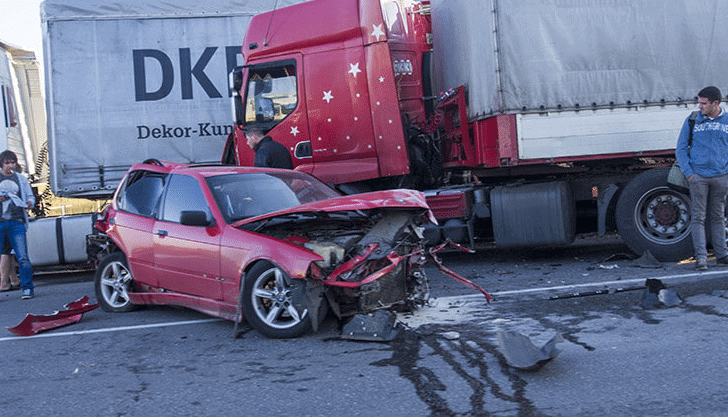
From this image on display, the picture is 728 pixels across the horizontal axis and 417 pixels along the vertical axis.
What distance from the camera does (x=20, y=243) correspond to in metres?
8.53

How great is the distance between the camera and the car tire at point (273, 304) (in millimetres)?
5066

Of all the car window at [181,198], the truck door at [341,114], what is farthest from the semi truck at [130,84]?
the car window at [181,198]

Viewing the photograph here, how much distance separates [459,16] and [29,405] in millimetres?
6404

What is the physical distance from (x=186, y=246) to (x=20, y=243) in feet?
12.6

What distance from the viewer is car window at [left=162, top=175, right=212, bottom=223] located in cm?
595

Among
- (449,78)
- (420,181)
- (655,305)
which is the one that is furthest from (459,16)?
(655,305)

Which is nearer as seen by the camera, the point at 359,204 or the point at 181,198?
the point at 359,204

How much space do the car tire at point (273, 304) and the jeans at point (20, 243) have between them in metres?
4.43

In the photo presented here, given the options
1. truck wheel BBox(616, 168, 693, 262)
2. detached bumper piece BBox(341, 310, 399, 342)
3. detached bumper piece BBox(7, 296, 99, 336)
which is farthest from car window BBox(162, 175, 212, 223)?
truck wheel BBox(616, 168, 693, 262)

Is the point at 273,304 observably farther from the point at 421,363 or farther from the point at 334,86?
the point at 334,86

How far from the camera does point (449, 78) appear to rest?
884 centimetres

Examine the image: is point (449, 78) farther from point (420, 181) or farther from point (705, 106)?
point (705, 106)

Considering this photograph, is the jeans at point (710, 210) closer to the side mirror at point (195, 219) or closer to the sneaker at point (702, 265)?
the sneaker at point (702, 265)

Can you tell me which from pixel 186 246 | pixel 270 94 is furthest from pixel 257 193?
pixel 270 94
